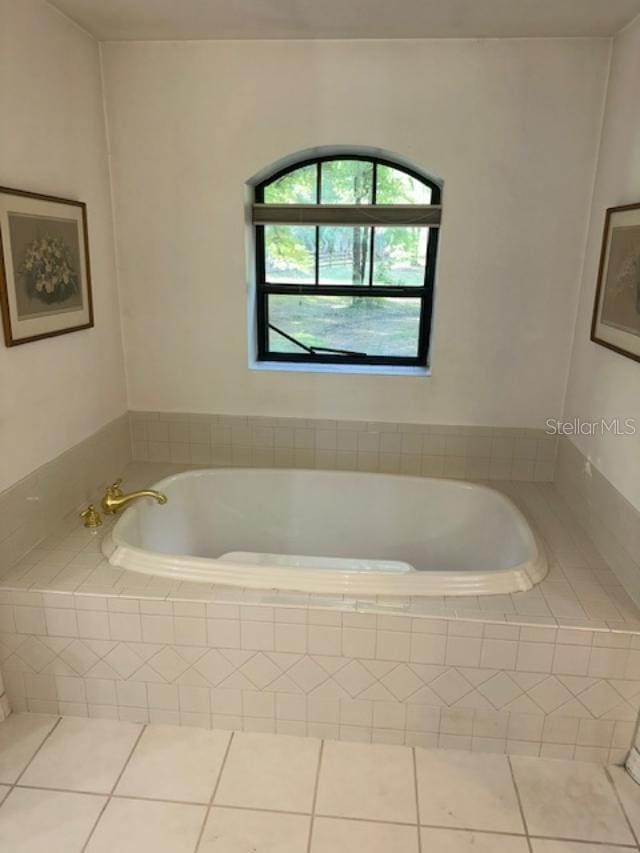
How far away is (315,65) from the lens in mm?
2311

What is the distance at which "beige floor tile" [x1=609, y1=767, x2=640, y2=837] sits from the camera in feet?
5.29

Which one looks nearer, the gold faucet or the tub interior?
the gold faucet

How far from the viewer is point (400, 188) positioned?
8.36 feet

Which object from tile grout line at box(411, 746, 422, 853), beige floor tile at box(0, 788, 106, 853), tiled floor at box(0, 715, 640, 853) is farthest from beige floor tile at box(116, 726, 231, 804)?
tile grout line at box(411, 746, 422, 853)

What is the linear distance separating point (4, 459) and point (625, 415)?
2035mm

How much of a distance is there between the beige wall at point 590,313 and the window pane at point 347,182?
0.92 m

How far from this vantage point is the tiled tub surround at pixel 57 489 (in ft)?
6.32

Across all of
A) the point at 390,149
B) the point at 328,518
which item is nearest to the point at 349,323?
the point at 390,149

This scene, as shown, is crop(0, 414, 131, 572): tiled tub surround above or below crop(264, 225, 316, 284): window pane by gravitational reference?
below

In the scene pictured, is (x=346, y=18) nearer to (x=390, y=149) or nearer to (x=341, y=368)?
(x=390, y=149)

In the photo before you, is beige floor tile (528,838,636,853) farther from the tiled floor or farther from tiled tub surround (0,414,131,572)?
tiled tub surround (0,414,131,572)

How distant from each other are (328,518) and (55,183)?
1.70m

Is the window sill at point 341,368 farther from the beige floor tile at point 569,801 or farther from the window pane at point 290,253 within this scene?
the beige floor tile at point 569,801

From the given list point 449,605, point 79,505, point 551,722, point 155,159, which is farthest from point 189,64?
point 551,722
